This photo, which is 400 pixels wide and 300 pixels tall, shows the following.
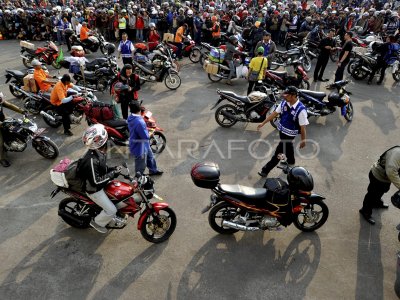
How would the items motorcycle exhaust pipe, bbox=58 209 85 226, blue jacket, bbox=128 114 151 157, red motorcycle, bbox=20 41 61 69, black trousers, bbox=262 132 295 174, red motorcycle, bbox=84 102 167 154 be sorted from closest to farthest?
1. motorcycle exhaust pipe, bbox=58 209 85 226
2. blue jacket, bbox=128 114 151 157
3. black trousers, bbox=262 132 295 174
4. red motorcycle, bbox=84 102 167 154
5. red motorcycle, bbox=20 41 61 69

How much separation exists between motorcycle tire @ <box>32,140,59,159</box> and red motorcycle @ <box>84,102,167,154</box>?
101cm

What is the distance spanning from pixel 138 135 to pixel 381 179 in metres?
4.01

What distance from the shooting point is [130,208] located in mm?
4680

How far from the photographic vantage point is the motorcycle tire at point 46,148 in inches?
264

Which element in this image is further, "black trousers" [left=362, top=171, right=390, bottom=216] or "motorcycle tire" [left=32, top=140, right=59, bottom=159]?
"motorcycle tire" [left=32, top=140, right=59, bottom=159]

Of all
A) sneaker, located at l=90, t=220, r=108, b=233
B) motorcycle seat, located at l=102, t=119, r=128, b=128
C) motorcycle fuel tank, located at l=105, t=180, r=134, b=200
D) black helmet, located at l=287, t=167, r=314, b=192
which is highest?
black helmet, located at l=287, t=167, r=314, b=192

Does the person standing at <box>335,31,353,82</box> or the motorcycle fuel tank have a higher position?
the person standing at <box>335,31,353,82</box>

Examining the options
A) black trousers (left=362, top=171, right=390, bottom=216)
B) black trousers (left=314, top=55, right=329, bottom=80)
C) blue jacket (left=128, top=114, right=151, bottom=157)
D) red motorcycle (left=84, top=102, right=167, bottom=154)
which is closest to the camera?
black trousers (left=362, top=171, right=390, bottom=216)

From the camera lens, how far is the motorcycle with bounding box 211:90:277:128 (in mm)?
7969

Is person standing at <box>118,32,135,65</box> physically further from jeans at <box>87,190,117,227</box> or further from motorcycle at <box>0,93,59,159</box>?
jeans at <box>87,190,117,227</box>

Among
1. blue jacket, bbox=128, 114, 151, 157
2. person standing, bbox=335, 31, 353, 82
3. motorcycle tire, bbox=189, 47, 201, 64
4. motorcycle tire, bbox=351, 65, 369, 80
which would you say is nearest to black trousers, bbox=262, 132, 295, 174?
blue jacket, bbox=128, 114, 151, 157

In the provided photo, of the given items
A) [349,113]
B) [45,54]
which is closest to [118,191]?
[349,113]

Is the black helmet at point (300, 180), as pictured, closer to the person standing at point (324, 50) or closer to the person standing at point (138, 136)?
the person standing at point (138, 136)

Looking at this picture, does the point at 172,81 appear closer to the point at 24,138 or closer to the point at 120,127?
the point at 120,127
